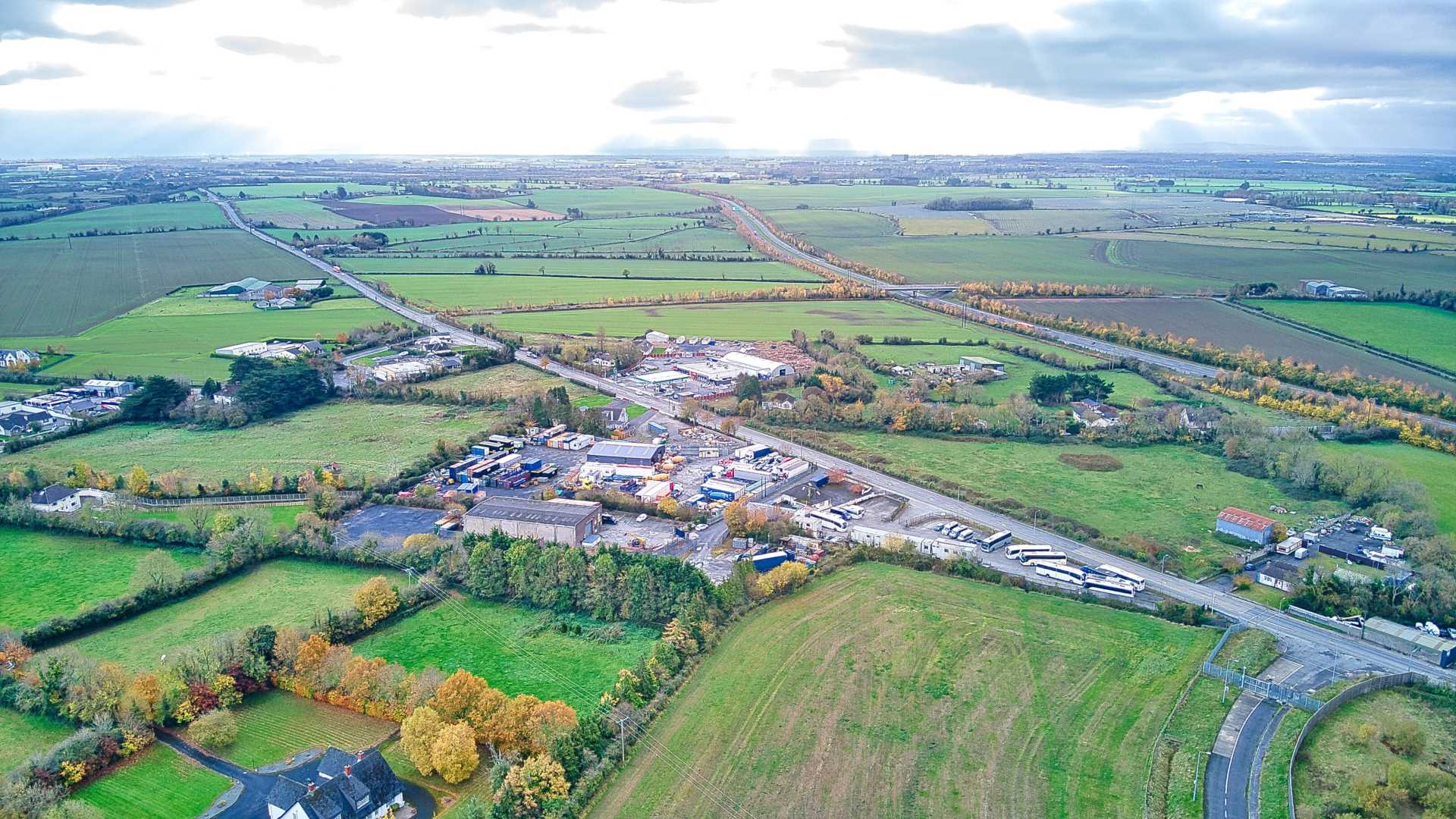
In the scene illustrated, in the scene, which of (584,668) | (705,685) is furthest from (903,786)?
(584,668)

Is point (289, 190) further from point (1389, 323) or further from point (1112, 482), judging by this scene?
point (1389, 323)

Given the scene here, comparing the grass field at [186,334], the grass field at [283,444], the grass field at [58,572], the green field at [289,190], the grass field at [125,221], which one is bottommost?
the grass field at [58,572]

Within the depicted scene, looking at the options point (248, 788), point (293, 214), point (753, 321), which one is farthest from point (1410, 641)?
point (293, 214)

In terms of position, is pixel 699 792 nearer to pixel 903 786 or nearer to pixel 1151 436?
pixel 903 786

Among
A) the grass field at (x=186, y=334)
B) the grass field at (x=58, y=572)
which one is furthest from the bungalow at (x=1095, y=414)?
the grass field at (x=186, y=334)

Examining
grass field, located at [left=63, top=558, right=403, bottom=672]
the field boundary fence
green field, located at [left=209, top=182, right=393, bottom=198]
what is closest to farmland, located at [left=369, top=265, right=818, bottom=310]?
grass field, located at [left=63, top=558, right=403, bottom=672]

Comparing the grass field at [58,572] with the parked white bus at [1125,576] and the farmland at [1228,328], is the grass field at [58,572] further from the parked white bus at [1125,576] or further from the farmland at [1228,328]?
the farmland at [1228,328]

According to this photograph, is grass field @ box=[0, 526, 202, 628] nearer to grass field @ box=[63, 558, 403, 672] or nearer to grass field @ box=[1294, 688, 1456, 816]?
grass field @ box=[63, 558, 403, 672]
